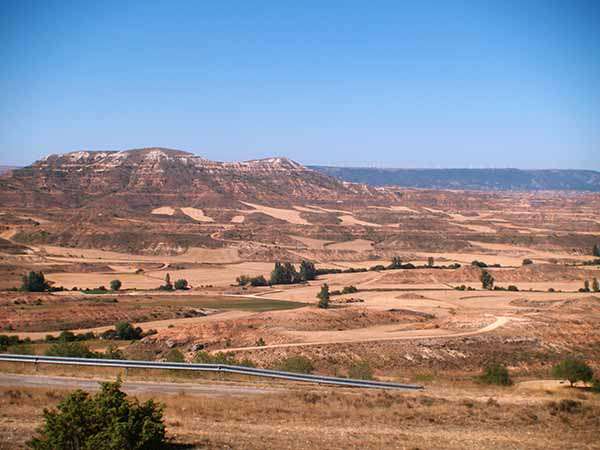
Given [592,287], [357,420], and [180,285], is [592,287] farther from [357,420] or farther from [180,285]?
[357,420]

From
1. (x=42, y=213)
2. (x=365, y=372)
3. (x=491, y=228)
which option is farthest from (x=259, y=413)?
(x=491, y=228)

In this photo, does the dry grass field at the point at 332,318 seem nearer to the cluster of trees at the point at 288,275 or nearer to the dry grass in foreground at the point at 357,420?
the dry grass in foreground at the point at 357,420

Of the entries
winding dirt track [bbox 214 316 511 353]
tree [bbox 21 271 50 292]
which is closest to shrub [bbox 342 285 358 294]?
winding dirt track [bbox 214 316 511 353]

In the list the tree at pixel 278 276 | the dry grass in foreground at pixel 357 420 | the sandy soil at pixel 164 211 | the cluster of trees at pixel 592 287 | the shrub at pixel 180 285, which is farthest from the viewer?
the sandy soil at pixel 164 211

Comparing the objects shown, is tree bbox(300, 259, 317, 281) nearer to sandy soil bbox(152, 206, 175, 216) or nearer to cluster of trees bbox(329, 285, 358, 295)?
cluster of trees bbox(329, 285, 358, 295)

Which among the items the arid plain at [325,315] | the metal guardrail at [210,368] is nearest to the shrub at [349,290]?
the arid plain at [325,315]

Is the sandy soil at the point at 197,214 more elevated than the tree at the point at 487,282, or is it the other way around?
the sandy soil at the point at 197,214

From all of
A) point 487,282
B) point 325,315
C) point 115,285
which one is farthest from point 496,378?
point 115,285
